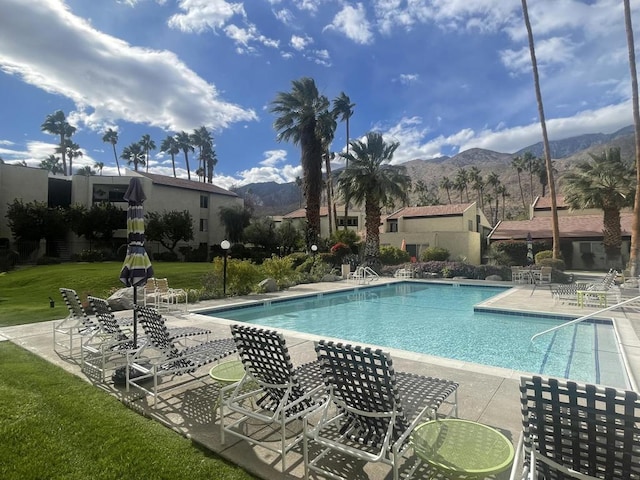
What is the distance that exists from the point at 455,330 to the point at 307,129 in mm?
21972

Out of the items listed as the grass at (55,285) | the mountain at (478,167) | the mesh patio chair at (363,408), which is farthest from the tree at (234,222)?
the mountain at (478,167)

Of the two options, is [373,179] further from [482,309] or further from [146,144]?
[146,144]

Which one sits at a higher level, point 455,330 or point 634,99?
point 634,99

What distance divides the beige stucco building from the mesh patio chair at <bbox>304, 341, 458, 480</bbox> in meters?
27.6

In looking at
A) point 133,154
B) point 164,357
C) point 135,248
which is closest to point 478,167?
point 133,154

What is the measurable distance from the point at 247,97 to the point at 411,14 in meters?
8.72

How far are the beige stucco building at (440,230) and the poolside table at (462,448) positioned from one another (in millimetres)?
27324

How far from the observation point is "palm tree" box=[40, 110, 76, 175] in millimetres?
65375

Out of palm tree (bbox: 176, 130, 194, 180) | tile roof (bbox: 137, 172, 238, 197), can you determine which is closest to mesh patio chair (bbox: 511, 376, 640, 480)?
tile roof (bbox: 137, 172, 238, 197)

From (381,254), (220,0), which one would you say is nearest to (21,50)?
(220,0)

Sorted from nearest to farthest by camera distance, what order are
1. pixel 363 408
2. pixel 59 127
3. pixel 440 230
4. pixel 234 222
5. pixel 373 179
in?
pixel 363 408 < pixel 373 179 < pixel 440 230 < pixel 234 222 < pixel 59 127

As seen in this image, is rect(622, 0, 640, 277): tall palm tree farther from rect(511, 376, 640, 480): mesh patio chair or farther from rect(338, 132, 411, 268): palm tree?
rect(511, 376, 640, 480): mesh patio chair

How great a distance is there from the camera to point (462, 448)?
A: 282cm

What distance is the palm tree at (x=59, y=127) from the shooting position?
65.4m
